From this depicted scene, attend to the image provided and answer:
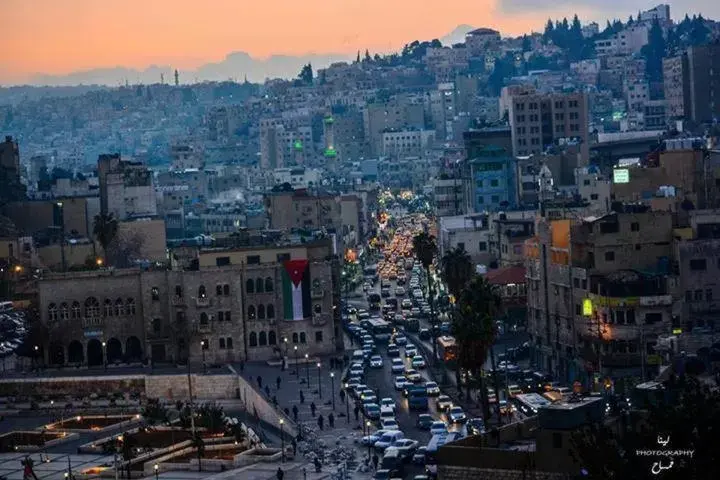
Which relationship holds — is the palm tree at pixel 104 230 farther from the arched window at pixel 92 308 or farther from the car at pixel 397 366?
the car at pixel 397 366

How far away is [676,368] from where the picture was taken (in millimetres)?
45656

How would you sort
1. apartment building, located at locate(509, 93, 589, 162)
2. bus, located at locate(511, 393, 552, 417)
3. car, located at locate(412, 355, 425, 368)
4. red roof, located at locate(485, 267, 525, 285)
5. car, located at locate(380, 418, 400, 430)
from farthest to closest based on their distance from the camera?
apartment building, located at locate(509, 93, 589, 162), red roof, located at locate(485, 267, 525, 285), car, located at locate(412, 355, 425, 368), car, located at locate(380, 418, 400, 430), bus, located at locate(511, 393, 552, 417)

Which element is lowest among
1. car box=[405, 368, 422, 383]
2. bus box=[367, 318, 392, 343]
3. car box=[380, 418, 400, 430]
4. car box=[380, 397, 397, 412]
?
car box=[380, 418, 400, 430]

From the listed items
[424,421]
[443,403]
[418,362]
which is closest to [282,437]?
[424,421]

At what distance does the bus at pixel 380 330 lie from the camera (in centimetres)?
8225

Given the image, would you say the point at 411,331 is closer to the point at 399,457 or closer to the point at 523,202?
the point at 523,202

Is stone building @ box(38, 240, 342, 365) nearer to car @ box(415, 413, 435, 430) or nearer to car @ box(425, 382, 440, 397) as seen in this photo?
car @ box(425, 382, 440, 397)

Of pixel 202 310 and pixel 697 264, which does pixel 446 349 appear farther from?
pixel 697 264

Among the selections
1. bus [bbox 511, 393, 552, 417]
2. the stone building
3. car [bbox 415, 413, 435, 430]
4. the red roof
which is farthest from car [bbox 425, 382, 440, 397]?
the red roof

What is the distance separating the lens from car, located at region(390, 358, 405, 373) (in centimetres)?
7144

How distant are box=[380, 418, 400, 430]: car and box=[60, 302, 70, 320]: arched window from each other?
19785 millimetres

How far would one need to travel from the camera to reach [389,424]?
59125 mm

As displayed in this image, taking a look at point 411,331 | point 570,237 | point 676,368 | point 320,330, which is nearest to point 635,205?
point 570,237

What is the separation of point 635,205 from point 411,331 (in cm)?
1827
